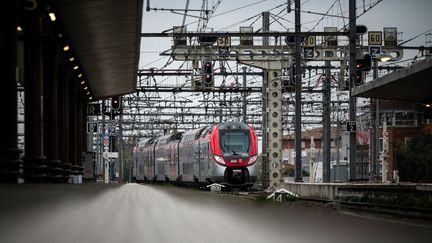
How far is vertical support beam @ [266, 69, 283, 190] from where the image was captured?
43375mm

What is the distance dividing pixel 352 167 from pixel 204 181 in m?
12.3

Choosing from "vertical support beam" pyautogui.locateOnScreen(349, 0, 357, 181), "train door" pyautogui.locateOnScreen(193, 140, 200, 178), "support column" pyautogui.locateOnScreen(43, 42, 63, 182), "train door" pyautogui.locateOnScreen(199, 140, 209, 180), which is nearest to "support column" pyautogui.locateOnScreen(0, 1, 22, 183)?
"support column" pyautogui.locateOnScreen(43, 42, 63, 182)

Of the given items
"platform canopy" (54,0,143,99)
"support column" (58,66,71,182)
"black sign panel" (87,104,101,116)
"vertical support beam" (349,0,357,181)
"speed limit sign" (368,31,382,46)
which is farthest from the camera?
"speed limit sign" (368,31,382,46)

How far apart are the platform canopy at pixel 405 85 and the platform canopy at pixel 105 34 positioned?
852cm

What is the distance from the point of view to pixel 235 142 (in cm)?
4159

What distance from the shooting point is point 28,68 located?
62.2ft

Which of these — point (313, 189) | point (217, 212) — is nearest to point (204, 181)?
point (313, 189)

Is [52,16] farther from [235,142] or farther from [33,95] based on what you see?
[235,142]

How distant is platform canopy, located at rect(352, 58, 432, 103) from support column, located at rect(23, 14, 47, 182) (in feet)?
35.8

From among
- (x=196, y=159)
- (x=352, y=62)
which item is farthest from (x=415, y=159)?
(x=352, y=62)

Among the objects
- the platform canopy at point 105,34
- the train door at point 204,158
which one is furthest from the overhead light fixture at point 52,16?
the train door at point 204,158

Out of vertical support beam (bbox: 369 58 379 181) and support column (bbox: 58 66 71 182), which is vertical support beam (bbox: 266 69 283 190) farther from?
support column (bbox: 58 66 71 182)

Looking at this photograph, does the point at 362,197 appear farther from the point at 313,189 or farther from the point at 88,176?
the point at 88,176

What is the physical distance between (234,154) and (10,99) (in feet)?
92.9
